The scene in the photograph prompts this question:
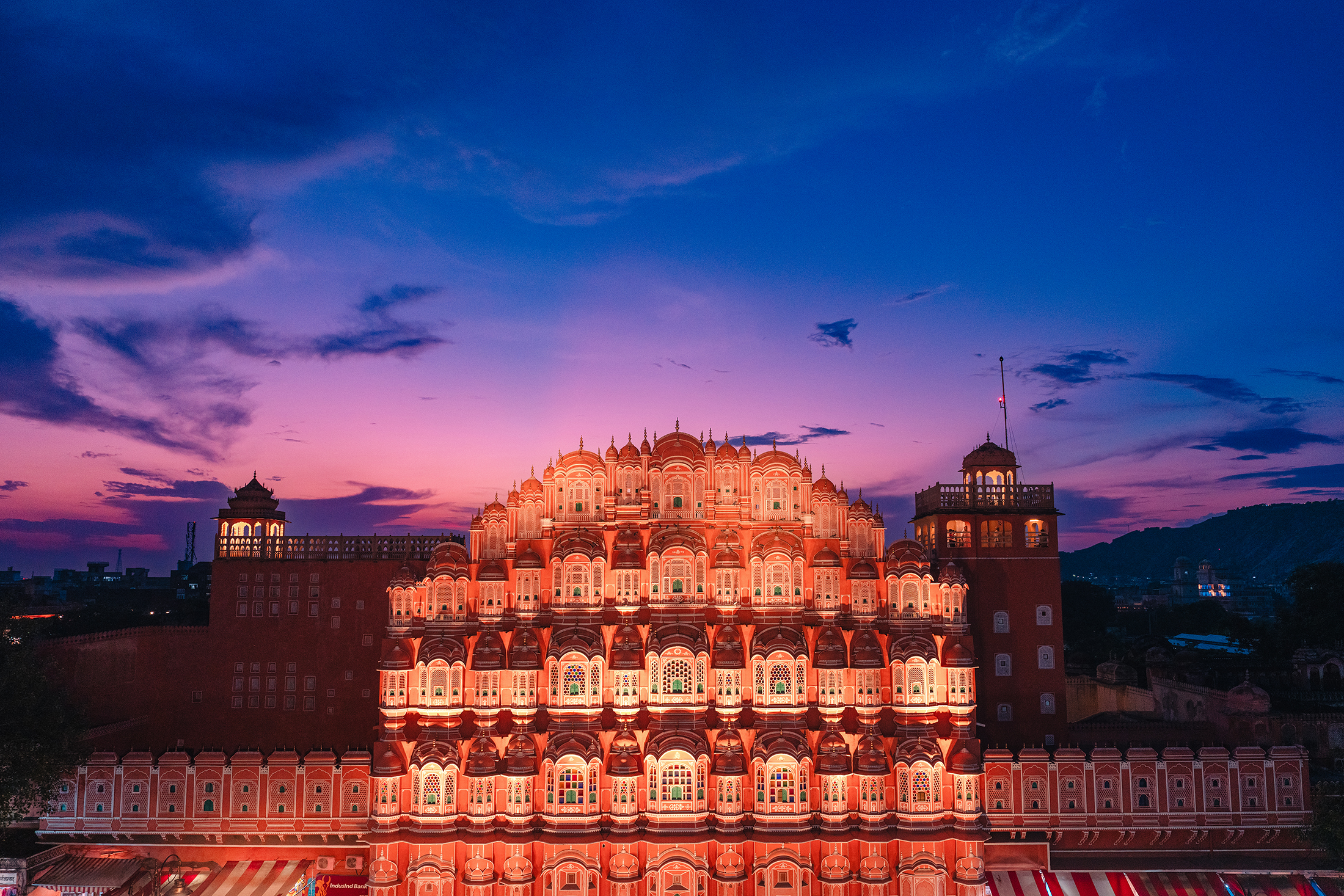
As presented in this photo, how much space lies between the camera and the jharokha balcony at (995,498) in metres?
31.1

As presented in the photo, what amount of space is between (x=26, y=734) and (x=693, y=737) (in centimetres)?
2014

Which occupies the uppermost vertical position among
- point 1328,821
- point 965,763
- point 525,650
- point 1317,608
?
point 525,650

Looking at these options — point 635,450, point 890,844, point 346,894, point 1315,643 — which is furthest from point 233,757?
point 1315,643

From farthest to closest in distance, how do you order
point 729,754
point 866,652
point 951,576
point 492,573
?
point 951,576
point 492,573
point 866,652
point 729,754

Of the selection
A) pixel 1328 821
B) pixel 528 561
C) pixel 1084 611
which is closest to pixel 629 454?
pixel 528 561

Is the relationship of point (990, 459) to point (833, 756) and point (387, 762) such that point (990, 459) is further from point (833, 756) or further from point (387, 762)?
point (387, 762)

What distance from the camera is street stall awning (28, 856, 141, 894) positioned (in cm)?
2414

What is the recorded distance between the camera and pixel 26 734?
24078 millimetres

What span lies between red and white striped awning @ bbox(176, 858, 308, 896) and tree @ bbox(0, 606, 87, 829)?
5086 mm

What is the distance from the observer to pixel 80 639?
30359 millimetres

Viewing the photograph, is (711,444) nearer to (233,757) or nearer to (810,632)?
(810,632)

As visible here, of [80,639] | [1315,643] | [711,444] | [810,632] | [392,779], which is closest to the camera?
[392,779]

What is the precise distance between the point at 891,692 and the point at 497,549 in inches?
535

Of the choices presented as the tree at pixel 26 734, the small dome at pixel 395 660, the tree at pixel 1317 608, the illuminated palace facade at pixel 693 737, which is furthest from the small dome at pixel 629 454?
the tree at pixel 1317 608
